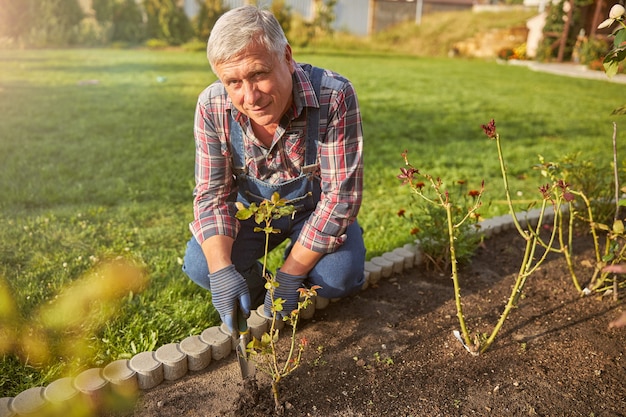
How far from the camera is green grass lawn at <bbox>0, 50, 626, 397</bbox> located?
2.46 meters

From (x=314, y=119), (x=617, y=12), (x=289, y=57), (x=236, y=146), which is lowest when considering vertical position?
(x=236, y=146)

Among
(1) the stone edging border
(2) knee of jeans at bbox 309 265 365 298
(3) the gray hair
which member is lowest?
(1) the stone edging border

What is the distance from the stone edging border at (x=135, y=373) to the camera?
1.72 m

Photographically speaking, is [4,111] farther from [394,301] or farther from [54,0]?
[54,0]

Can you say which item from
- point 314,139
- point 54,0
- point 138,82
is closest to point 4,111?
point 138,82

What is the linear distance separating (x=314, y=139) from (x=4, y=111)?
5.98m

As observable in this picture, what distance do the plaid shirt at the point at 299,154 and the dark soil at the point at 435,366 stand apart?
0.46 m

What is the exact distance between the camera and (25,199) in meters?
3.72

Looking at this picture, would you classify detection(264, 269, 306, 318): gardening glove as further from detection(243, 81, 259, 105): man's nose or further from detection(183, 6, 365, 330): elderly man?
detection(243, 81, 259, 105): man's nose

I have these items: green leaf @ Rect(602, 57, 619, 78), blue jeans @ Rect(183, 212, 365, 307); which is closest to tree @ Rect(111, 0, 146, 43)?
blue jeans @ Rect(183, 212, 365, 307)

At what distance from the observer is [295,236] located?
8.05ft

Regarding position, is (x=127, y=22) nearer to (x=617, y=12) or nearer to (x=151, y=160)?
(x=151, y=160)

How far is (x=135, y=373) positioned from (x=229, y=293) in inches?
17.7

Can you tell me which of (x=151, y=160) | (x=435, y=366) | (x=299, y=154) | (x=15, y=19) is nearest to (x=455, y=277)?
(x=435, y=366)
